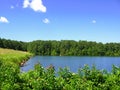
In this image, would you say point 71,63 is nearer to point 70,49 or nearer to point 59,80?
point 59,80

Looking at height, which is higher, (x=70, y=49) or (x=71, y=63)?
(x=70, y=49)

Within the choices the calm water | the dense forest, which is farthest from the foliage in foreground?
the dense forest

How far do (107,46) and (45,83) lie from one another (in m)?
182

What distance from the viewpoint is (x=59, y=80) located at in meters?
14.5

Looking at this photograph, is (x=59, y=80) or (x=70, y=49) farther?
(x=70, y=49)

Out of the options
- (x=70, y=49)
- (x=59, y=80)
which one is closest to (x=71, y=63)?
(x=59, y=80)

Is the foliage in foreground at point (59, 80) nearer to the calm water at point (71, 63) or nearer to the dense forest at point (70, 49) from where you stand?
the calm water at point (71, 63)

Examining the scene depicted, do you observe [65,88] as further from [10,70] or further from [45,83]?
[10,70]

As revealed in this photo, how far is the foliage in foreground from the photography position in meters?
13.7

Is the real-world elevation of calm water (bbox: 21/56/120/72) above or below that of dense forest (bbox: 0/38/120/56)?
below

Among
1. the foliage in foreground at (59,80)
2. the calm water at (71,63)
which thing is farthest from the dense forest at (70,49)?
the foliage in foreground at (59,80)

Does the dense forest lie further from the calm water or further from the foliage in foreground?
the foliage in foreground

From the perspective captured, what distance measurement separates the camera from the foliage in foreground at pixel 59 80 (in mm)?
13688

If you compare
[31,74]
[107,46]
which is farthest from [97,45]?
[31,74]
